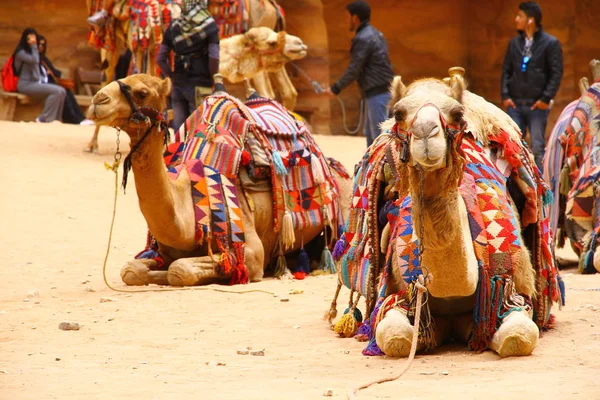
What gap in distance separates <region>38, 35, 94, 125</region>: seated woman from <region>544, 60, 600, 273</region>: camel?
10101 millimetres

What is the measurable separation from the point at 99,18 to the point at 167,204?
25.5ft

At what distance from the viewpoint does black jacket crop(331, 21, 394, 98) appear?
41.9 ft

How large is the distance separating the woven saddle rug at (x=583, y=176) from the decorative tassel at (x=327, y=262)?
6.35ft

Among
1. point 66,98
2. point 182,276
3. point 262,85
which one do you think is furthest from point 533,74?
point 66,98

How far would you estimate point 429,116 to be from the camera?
474cm

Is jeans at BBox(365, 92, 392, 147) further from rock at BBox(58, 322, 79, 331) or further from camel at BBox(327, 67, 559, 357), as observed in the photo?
rock at BBox(58, 322, 79, 331)

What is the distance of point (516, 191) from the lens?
6.18 m

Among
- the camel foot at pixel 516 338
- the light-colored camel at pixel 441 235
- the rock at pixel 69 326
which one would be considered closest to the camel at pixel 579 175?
the light-colored camel at pixel 441 235

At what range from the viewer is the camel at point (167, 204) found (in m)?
7.59

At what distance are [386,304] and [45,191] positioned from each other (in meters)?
7.74

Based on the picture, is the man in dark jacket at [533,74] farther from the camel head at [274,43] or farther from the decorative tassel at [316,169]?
the decorative tassel at [316,169]

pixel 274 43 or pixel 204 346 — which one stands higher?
pixel 274 43

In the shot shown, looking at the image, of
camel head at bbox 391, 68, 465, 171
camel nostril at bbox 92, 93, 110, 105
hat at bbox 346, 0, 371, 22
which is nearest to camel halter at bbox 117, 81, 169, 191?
camel nostril at bbox 92, 93, 110, 105

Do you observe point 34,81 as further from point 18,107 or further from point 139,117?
point 139,117
